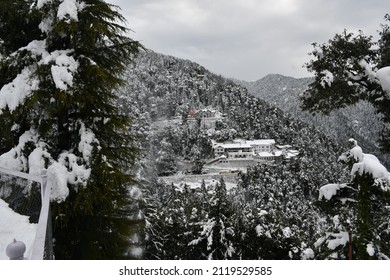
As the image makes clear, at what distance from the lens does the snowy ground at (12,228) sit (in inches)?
143

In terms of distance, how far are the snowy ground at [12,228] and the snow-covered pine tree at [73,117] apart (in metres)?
0.83

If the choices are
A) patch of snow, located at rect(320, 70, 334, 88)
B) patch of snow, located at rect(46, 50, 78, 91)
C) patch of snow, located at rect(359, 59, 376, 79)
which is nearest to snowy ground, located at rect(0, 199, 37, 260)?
patch of snow, located at rect(46, 50, 78, 91)

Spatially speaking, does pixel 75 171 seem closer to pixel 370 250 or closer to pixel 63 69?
pixel 63 69

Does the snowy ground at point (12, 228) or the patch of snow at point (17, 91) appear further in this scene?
the patch of snow at point (17, 91)

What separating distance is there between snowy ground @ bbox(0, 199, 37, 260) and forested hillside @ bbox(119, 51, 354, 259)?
8.71 feet

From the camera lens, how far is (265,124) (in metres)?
104

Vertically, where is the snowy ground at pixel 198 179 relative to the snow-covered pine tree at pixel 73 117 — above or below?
below

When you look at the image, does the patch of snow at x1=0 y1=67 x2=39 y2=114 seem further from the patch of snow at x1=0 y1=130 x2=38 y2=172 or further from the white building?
the white building

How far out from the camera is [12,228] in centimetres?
408

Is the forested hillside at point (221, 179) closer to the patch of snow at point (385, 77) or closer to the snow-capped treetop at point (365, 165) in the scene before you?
the snow-capped treetop at point (365, 165)

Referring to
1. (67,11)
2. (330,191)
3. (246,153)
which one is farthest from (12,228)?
(246,153)

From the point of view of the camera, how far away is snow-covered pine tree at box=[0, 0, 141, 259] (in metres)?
5.41

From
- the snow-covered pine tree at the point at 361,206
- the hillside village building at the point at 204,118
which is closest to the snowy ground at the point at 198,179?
the hillside village building at the point at 204,118

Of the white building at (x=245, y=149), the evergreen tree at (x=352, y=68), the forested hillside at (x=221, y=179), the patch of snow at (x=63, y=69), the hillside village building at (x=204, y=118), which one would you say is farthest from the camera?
the hillside village building at (x=204, y=118)
